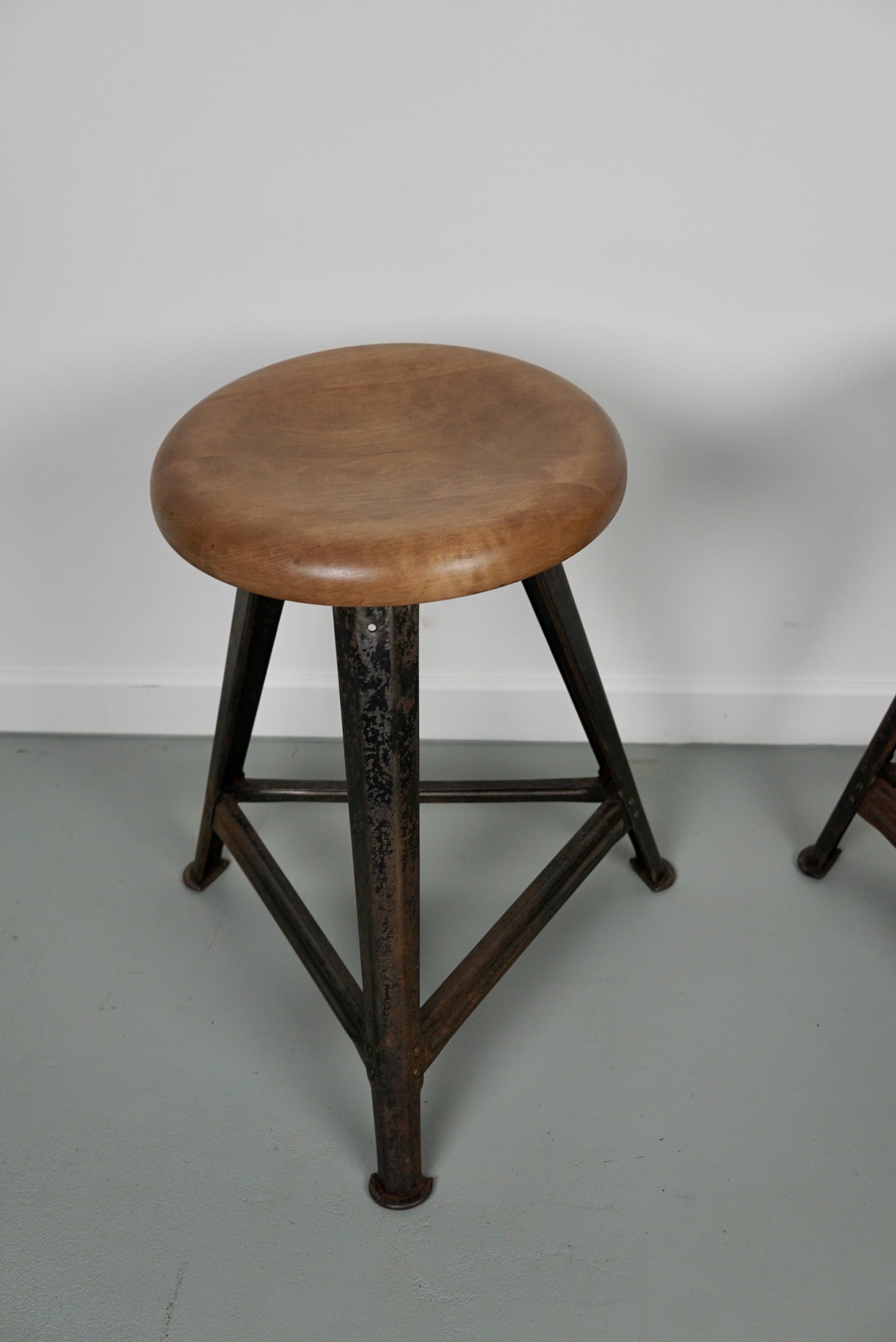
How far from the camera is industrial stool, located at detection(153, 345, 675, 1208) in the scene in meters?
0.89

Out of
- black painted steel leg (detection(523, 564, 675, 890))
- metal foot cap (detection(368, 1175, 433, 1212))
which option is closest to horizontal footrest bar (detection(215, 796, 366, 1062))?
metal foot cap (detection(368, 1175, 433, 1212))

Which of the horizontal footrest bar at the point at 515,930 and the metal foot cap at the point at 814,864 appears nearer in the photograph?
the horizontal footrest bar at the point at 515,930

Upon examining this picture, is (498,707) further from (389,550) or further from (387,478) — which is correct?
(389,550)

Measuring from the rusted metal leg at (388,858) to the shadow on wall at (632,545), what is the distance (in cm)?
85

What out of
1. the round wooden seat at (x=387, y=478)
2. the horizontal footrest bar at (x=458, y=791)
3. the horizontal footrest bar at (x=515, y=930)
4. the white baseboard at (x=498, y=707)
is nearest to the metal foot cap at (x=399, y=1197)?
the horizontal footrest bar at (x=515, y=930)

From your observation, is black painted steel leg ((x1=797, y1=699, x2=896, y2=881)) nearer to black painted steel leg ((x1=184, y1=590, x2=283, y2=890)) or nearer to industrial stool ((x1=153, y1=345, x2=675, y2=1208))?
industrial stool ((x1=153, y1=345, x2=675, y2=1208))

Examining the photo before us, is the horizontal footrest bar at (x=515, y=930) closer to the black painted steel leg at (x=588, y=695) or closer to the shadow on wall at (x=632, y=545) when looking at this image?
the black painted steel leg at (x=588, y=695)

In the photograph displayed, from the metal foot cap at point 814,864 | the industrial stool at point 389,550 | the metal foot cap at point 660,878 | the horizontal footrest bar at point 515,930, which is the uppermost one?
the industrial stool at point 389,550

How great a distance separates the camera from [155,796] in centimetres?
188

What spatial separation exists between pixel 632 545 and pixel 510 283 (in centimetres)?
50

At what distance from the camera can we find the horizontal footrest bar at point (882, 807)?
1502mm

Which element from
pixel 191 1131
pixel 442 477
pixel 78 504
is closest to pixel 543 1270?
pixel 191 1131

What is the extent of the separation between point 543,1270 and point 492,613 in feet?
3.49

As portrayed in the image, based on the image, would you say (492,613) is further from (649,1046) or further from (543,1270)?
(543,1270)
